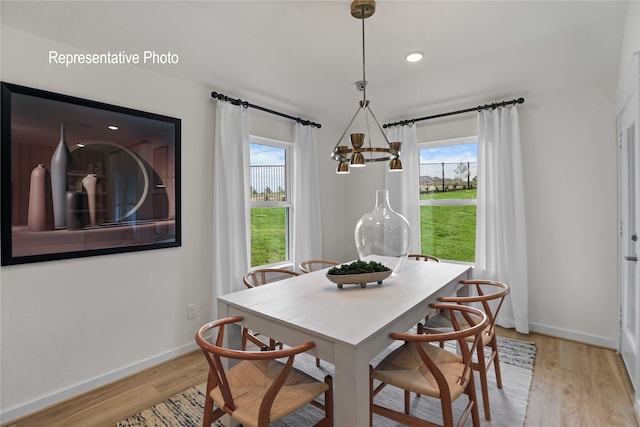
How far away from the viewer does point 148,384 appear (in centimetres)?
231

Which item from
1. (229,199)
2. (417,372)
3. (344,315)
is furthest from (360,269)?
(229,199)

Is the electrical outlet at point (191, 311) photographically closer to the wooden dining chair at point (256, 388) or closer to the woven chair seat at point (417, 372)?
the wooden dining chair at point (256, 388)

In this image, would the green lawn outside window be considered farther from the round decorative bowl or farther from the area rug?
the round decorative bowl

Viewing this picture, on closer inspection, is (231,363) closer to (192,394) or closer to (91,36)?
(192,394)

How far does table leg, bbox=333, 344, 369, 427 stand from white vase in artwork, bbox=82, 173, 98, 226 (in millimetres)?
1968

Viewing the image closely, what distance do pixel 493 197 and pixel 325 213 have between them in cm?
201

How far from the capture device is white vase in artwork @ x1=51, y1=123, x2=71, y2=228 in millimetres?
2059

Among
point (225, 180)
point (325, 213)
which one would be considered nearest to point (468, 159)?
point (325, 213)

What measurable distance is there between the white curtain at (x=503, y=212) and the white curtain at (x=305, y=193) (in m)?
1.83

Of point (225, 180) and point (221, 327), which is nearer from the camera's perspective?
point (221, 327)

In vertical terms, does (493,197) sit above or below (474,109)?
below

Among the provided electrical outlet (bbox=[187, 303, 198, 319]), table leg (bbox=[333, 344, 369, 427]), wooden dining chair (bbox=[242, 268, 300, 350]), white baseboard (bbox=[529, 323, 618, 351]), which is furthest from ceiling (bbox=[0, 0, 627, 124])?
white baseboard (bbox=[529, 323, 618, 351])

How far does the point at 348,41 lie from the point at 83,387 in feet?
10.5

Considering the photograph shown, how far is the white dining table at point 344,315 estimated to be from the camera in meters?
1.27
